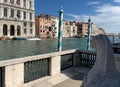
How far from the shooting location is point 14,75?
3764 mm

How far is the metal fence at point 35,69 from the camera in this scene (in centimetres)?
425

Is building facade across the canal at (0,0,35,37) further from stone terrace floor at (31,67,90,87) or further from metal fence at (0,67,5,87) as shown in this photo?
metal fence at (0,67,5,87)

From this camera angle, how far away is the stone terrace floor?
4391mm

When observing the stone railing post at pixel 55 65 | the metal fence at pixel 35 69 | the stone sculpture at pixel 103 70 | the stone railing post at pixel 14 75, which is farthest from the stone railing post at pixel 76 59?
the stone sculpture at pixel 103 70

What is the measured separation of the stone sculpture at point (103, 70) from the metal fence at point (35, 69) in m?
2.23

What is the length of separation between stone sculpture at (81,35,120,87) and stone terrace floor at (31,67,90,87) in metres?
2.19

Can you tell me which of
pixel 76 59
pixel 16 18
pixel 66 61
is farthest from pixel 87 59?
pixel 16 18

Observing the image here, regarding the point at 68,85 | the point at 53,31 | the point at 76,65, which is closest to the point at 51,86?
the point at 68,85

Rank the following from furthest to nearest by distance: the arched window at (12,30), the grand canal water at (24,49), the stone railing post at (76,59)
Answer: the arched window at (12,30), the grand canal water at (24,49), the stone railing post at (76,59)

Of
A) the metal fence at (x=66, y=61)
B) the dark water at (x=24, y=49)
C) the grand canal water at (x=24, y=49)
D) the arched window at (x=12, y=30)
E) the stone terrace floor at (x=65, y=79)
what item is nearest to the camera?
the stone terrace floor at (x=65, y=79)

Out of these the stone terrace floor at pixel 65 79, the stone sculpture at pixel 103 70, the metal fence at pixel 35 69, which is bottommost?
the stone terrace floor at pixel 65 79

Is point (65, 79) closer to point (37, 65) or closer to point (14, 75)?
point (37, 65)

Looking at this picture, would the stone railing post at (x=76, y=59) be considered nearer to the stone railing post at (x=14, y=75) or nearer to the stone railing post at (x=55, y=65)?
the stone railing post at (x=55, y=65)

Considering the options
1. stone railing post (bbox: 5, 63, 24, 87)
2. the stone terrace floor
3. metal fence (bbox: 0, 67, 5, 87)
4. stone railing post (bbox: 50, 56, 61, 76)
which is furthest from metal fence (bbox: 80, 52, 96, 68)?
metal fence (bbox: 0, 67, 5, 87)
